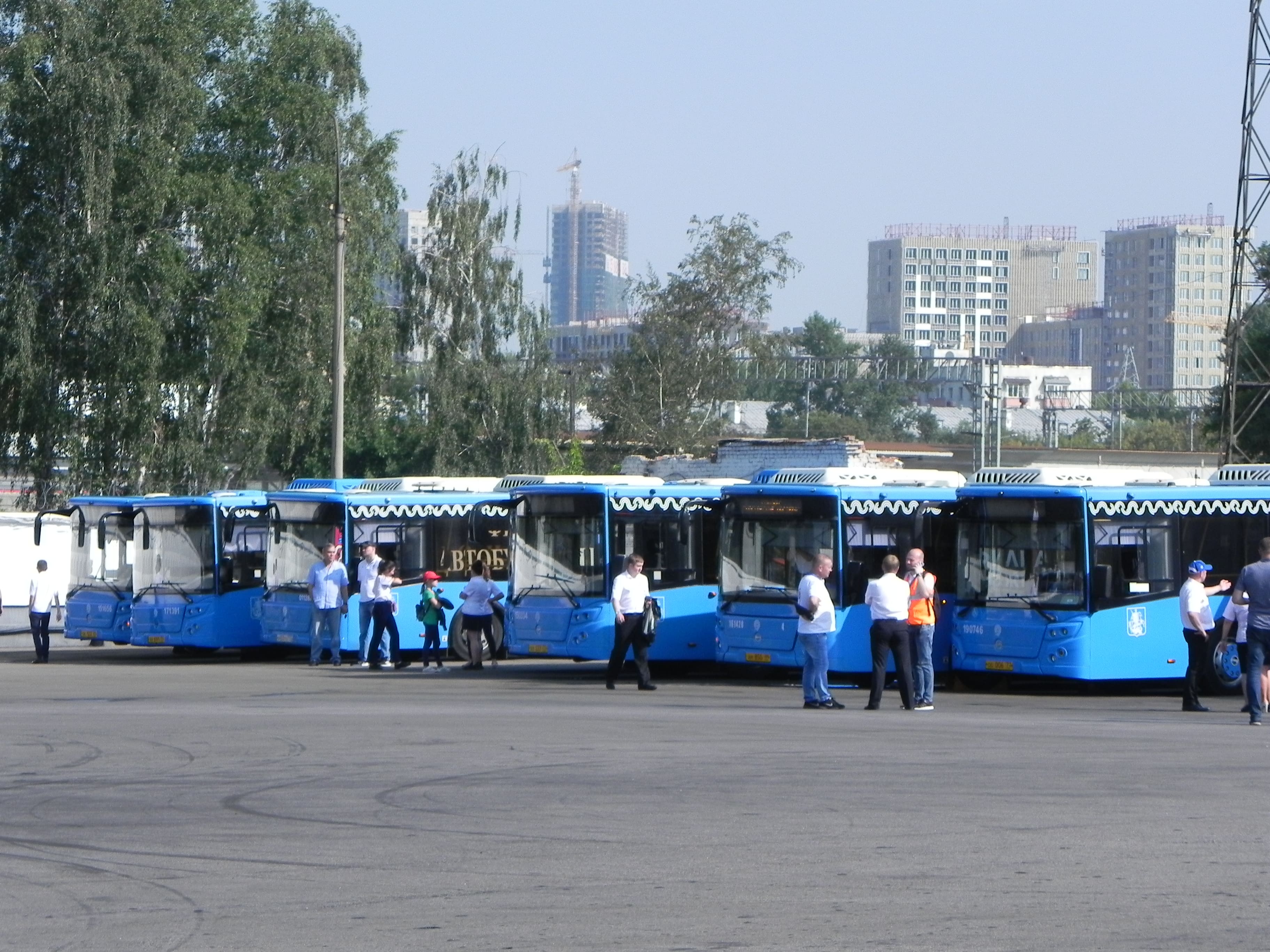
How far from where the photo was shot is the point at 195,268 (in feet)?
151

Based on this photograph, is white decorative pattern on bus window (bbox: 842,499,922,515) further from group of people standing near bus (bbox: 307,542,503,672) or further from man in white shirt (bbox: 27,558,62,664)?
man in white shirt (bbox: 27,558,62,664)

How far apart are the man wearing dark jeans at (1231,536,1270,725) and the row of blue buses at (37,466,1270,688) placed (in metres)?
3.80

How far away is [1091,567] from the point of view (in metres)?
21.8

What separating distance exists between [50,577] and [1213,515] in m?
18.1

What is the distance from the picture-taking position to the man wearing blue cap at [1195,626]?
760 inches

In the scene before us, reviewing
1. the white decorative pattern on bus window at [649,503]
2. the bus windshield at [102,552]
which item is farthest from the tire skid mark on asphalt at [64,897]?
the bus windshield at [102,552]

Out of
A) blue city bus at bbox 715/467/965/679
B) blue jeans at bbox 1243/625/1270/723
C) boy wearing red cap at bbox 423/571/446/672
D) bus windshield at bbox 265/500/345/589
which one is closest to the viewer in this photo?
blue jeans at bbox 1243/625/1270/723

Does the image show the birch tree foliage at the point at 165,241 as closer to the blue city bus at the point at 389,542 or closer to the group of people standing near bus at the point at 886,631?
the blue city bus at the point at 389,542

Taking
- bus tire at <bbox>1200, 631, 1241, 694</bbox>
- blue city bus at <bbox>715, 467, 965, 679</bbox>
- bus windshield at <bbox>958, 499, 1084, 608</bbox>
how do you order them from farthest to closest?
blue city bus at <bbox>715, 467, 965, 679</bbox>
bus tire at <bbox>1200, 631, 1241, 694</bbox>
bus windshield at <bbox>958, 499, 1084, 608</bbox>

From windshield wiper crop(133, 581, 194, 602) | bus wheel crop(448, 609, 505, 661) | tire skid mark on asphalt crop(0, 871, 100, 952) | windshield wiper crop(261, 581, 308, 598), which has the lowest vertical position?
bus wheel crop(448, 609, 505, 661)

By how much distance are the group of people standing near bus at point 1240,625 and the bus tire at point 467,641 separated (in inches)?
417

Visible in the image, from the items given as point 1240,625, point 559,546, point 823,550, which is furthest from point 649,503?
point 1240,625

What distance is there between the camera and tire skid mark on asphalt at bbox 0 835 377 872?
933 centimetres

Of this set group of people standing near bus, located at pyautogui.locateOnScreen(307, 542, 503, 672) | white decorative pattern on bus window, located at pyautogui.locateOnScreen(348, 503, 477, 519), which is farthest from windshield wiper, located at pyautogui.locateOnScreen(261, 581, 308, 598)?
white decorative pattern on bus window, located at pyautogui.locateOnScreen(348, 503, 477, 519)
